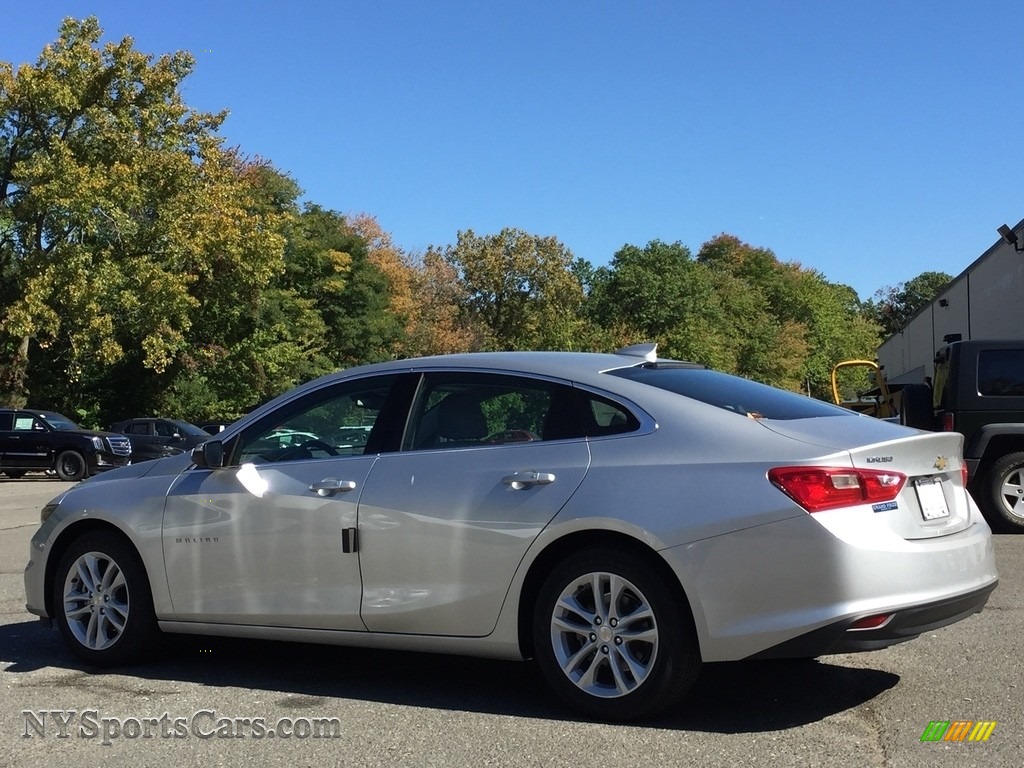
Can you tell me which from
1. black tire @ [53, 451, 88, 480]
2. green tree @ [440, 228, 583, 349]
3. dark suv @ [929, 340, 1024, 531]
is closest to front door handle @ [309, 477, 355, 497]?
dark suv @ [929, 340, 1024, 531]

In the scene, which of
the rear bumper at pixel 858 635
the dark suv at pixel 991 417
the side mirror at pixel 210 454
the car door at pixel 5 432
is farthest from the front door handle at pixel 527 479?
the car door at pixel 5 432

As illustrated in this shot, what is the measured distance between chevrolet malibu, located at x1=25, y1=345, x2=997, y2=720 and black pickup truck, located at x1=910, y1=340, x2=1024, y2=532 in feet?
22.2

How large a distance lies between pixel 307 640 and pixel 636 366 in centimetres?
205

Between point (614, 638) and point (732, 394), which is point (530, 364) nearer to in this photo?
point (732, 394)

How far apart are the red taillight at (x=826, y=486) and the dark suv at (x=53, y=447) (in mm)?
24336

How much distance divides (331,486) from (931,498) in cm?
268

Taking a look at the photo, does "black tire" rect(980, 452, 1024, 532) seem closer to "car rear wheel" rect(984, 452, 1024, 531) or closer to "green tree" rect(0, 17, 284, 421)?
"car rear wheel" rect(984, 452, 1024, 531)

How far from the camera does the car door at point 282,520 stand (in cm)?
522

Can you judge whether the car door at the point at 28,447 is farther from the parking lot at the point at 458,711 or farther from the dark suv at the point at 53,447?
the parking lot at the point at 458,711

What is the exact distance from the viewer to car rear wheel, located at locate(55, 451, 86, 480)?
86.8ft

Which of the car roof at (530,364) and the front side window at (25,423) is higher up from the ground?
the car roof at (530,364)

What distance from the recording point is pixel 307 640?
5320 mm

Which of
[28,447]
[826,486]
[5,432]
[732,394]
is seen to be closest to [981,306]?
[28,447]

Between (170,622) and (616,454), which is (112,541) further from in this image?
(616,454)
